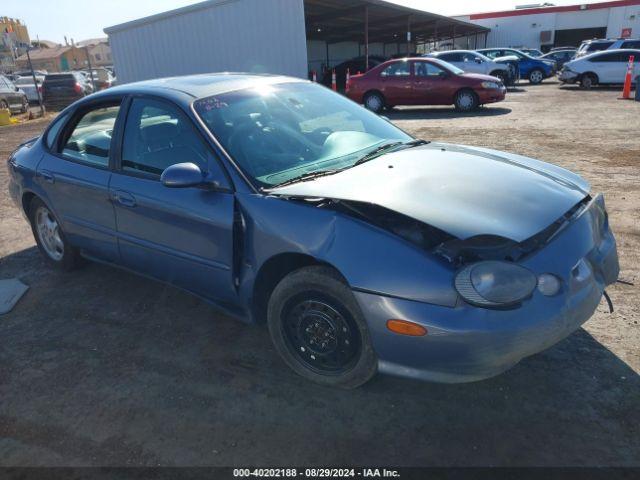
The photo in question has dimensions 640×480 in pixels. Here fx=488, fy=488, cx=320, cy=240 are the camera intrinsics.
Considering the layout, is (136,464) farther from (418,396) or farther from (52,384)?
(418,396)

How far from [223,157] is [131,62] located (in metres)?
18.6

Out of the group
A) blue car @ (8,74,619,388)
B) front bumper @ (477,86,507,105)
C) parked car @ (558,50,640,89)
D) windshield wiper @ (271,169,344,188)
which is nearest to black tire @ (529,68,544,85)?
parked car @ (558,50,640,89)

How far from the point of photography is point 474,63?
19.2 m

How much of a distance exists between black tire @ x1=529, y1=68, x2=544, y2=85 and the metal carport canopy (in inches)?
260

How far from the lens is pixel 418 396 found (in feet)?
8.63

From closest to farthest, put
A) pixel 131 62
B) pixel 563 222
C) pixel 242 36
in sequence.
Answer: pixel 563 222
pixel 242 36
pixel 131 62

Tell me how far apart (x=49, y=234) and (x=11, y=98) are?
58.7 feet

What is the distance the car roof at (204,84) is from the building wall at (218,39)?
13.9 meters

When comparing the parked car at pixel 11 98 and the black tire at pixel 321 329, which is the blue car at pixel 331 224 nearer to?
the black tire at pixel 321 329

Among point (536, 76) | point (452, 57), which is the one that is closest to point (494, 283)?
point (452, 57)

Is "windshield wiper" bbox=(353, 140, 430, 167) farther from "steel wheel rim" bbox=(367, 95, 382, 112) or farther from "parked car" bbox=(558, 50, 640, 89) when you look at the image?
"parked car" bbox=(558, 50, 640, 89)

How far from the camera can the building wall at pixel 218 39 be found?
1645 centimetres

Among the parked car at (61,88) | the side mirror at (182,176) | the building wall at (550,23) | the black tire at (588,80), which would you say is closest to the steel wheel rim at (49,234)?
the side mirror at (182,176)

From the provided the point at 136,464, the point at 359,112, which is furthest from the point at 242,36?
the point at 136,464
